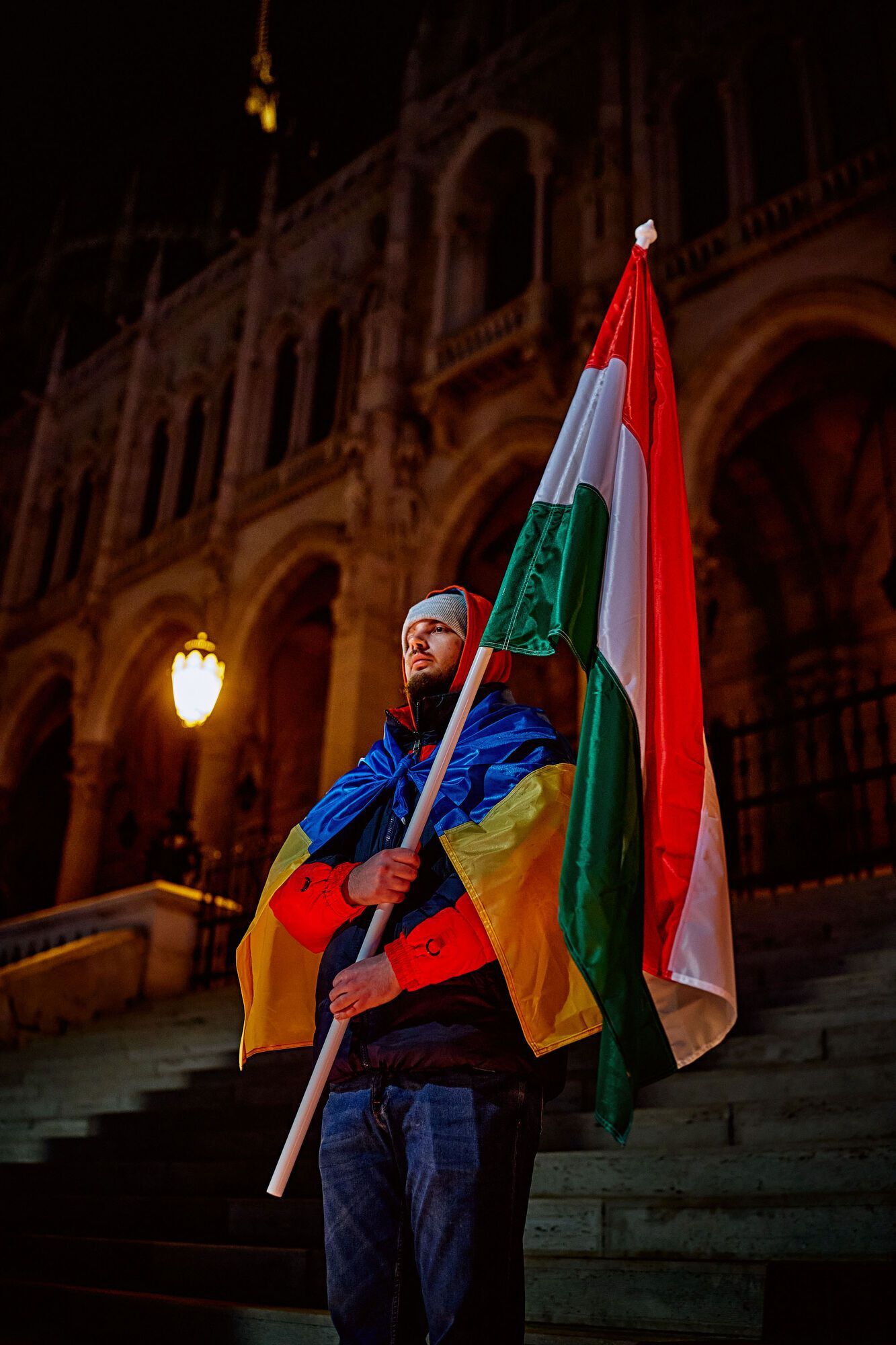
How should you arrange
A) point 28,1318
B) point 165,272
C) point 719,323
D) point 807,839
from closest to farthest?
point 28,1318 < point 807,839 < point 719,323 < point 165,272

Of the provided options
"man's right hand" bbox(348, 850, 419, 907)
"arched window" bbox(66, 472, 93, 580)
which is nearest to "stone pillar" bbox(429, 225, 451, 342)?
"arched window" bbox(66, 472, 93, 580)

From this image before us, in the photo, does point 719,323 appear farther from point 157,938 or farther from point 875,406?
point 157,938

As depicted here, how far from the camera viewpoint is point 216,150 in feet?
88.9

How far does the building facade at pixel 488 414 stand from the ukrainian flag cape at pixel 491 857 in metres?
6.42

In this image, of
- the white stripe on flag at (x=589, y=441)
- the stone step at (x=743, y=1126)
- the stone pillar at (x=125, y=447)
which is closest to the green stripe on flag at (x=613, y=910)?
the white stripe on flag at (x=589, y=441)

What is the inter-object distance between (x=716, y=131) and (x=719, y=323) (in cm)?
338

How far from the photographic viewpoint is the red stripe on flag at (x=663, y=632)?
2.61m

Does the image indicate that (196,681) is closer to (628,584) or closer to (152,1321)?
(152,1321)

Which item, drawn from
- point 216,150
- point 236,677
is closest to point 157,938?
point 236,677

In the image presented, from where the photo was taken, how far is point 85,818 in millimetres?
17906

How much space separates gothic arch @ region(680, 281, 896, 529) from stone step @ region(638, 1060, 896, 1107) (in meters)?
7.34

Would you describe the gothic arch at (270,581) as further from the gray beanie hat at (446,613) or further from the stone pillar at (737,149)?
the gray beanie hat at (446,613)

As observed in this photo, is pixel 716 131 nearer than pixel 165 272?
Yes

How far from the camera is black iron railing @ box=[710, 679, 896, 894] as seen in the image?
8523mm
